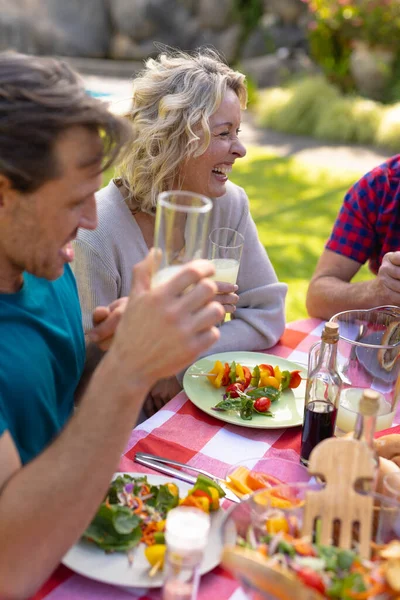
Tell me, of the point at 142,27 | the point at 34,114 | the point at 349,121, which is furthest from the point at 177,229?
the point at 142,27

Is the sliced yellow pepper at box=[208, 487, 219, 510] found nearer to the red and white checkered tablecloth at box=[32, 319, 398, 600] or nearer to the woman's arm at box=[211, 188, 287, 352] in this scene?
the red and white checkered tablecloth at box=[32, 319, 398, 600]

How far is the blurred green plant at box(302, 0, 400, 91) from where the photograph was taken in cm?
934

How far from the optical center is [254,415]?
1.81 m

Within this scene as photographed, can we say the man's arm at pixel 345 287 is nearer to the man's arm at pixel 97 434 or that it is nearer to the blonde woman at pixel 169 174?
the blonde woman at pixel 169 174

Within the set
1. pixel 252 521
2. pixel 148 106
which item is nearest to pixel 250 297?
pixel 148 106

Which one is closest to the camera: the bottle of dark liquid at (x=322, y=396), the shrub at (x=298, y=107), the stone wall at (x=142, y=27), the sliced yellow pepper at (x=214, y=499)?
the sliced yellow pepper at (x=214, y=499)

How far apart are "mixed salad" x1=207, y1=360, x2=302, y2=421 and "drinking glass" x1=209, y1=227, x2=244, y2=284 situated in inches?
10.5

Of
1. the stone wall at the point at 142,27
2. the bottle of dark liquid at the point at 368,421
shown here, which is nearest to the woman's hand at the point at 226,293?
the bottle of dark liquid at the point at 368,421

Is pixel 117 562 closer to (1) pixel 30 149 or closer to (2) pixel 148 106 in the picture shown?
(1) pixel 30 149

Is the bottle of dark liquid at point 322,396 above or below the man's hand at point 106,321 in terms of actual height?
below

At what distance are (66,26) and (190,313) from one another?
13836mm

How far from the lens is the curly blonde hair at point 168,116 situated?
92.7 inches

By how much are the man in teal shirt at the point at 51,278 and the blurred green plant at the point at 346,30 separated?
9.17m

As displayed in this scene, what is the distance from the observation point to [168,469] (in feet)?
5.09
